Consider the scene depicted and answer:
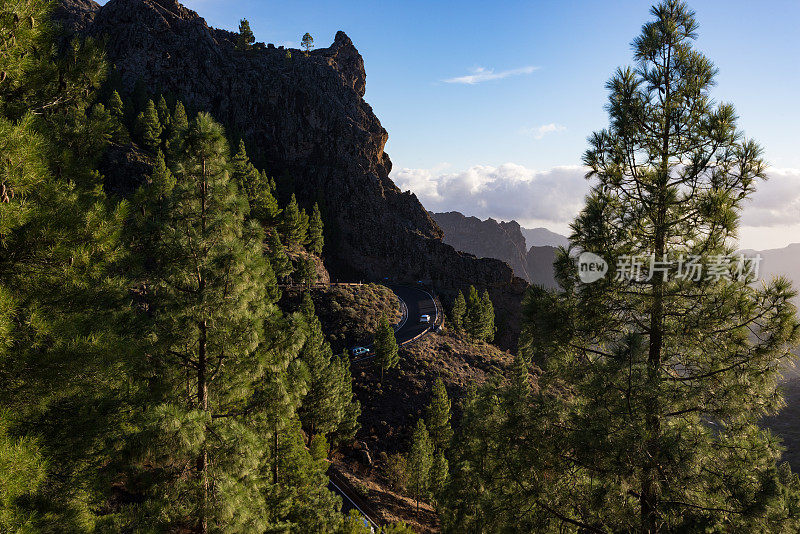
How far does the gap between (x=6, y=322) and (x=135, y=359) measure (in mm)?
2832

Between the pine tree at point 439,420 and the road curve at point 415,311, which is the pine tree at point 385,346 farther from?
the road curve at point 415,311

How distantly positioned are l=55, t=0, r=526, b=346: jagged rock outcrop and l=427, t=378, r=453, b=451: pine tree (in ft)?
196

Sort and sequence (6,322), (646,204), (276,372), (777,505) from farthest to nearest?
(276,372) → (646,204) → (777,505) → (6,322)

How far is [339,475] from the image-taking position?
26.4 meters

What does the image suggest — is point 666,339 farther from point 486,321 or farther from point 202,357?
point 486,321

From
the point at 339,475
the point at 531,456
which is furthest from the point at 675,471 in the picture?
the point at 339,475

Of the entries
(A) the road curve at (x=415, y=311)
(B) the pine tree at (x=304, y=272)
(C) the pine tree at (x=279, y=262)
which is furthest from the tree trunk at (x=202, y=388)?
(B) the pine tree at (x=304, y=272)

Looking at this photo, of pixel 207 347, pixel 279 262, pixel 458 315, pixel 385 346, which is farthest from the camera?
pixel 458 315

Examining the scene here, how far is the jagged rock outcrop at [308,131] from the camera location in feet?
307

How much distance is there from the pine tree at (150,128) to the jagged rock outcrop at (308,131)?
27.0 metres

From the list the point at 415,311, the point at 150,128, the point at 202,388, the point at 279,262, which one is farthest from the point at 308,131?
the point at 202,388

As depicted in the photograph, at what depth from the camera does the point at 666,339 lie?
6773mm

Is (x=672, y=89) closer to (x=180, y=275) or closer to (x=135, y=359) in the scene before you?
(x=180, y=275)

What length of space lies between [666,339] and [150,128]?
7951 cm
